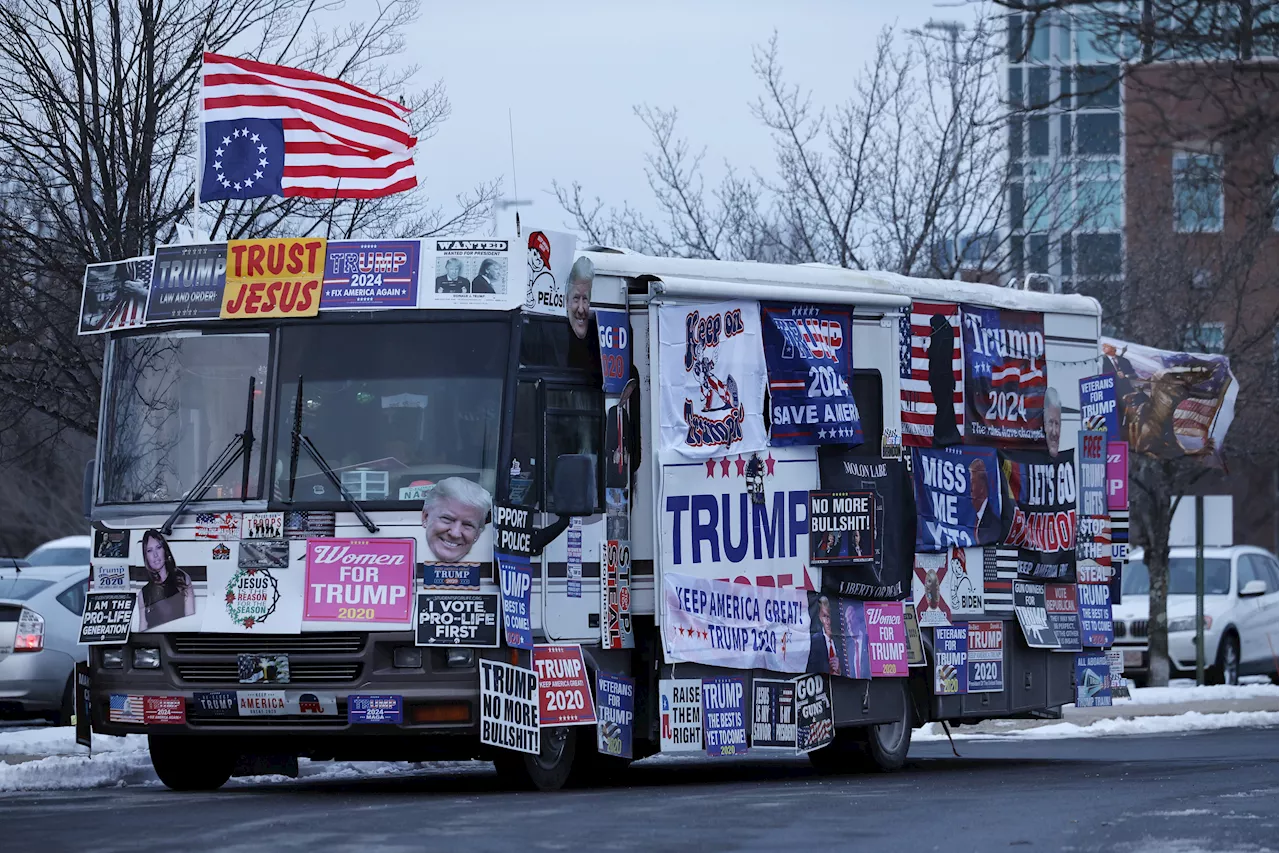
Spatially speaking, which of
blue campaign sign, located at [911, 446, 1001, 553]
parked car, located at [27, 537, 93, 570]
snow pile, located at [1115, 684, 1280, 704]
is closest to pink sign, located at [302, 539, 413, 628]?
blue campaign sign, located at [911, 446, 1001, 553]

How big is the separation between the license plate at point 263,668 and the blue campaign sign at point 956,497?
14.5 ft

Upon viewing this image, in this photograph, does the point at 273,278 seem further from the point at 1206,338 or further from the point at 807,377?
the point at 1206,338

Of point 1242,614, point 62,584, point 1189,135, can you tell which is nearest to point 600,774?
point 1189,135

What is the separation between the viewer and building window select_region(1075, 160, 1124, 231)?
28.4 metres

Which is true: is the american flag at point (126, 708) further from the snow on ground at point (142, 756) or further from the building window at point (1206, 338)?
the building window at point (1206, 338)

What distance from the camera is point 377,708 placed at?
12.5 meters

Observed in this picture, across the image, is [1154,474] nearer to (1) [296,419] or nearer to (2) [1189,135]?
(1) [296,419]

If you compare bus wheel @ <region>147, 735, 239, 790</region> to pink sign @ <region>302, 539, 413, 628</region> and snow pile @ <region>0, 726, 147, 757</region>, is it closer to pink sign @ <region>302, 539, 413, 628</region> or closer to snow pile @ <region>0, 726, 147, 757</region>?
pink sign @ <region>302, 539, 413, 628</region>

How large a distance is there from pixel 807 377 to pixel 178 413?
3712mm

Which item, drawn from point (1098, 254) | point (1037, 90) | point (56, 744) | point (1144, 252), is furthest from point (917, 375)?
point (1144, 252)

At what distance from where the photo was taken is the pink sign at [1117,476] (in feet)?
56.1

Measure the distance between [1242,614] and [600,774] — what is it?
1625cm

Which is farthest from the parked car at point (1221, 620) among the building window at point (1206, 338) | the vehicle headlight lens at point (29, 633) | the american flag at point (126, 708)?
the american flag at point (126, 708)

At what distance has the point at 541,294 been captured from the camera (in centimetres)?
1307
